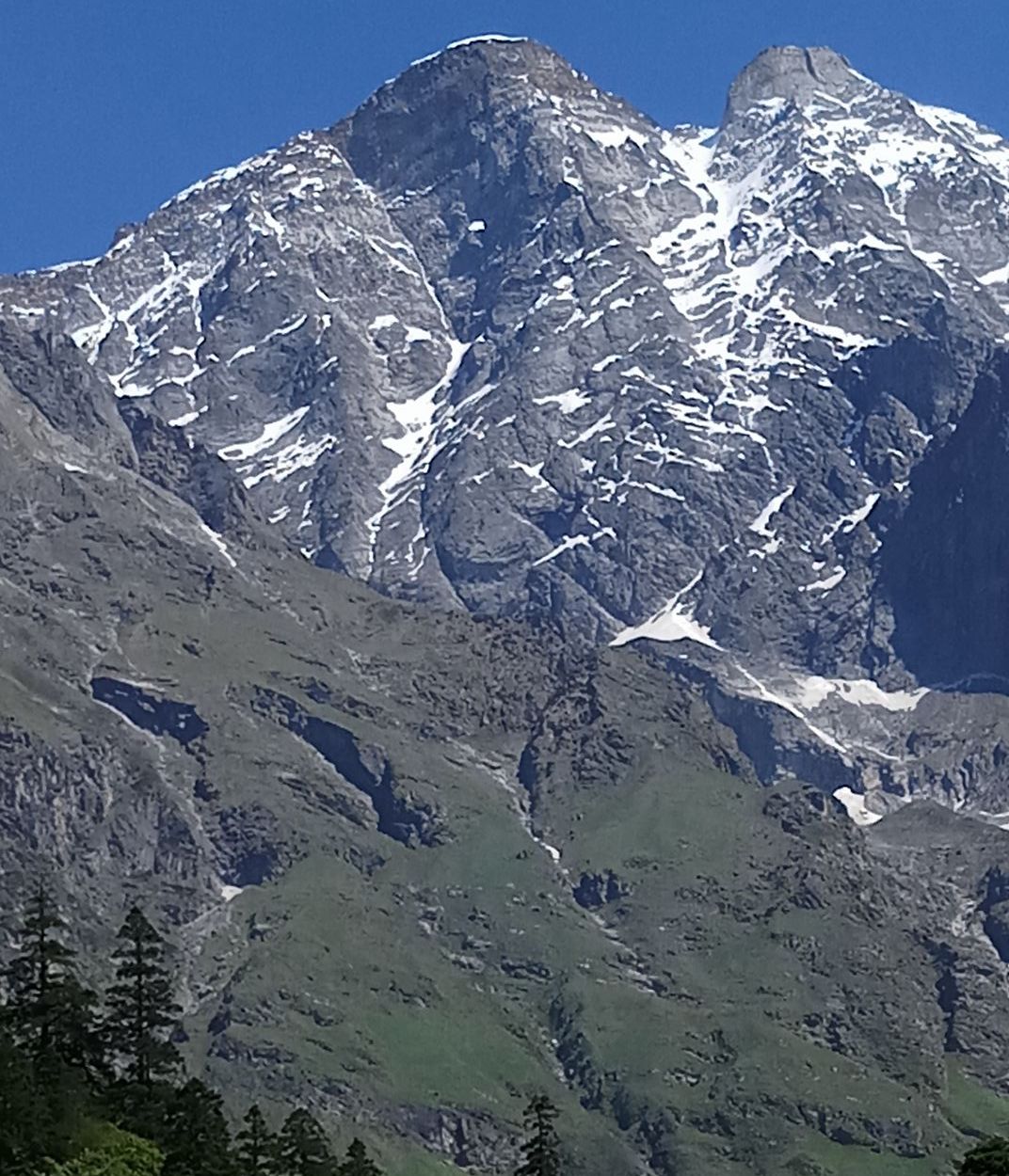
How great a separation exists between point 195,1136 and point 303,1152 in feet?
59.6

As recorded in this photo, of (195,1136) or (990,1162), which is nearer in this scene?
(990,1162)

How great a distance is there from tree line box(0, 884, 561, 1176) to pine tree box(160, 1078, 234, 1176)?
0.41ft

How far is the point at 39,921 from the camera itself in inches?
6934

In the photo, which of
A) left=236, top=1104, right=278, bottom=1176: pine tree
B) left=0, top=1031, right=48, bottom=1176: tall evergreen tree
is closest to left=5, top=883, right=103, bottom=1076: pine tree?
left=236, top=1104, right=278, bottom=1176: pine tree

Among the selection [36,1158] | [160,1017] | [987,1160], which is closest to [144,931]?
[160,1017]

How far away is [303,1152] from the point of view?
595ft

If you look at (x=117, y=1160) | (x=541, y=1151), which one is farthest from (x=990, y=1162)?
(x=117, y=1160)

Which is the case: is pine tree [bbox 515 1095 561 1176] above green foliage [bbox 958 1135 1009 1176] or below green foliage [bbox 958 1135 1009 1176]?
above

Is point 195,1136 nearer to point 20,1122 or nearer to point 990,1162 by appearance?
point 20,1122

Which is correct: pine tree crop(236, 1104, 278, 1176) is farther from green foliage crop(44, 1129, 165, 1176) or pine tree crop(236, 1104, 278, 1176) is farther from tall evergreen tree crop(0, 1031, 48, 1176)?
tall evergreen tree crop(0, 1031, 48, 1176)

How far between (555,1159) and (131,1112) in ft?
90.0

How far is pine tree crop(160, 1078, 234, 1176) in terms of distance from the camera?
156375mm

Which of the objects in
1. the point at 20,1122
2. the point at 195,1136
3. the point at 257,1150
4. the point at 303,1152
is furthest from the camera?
the point at 303,1152

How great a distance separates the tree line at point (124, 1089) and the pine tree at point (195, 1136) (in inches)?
4.9
